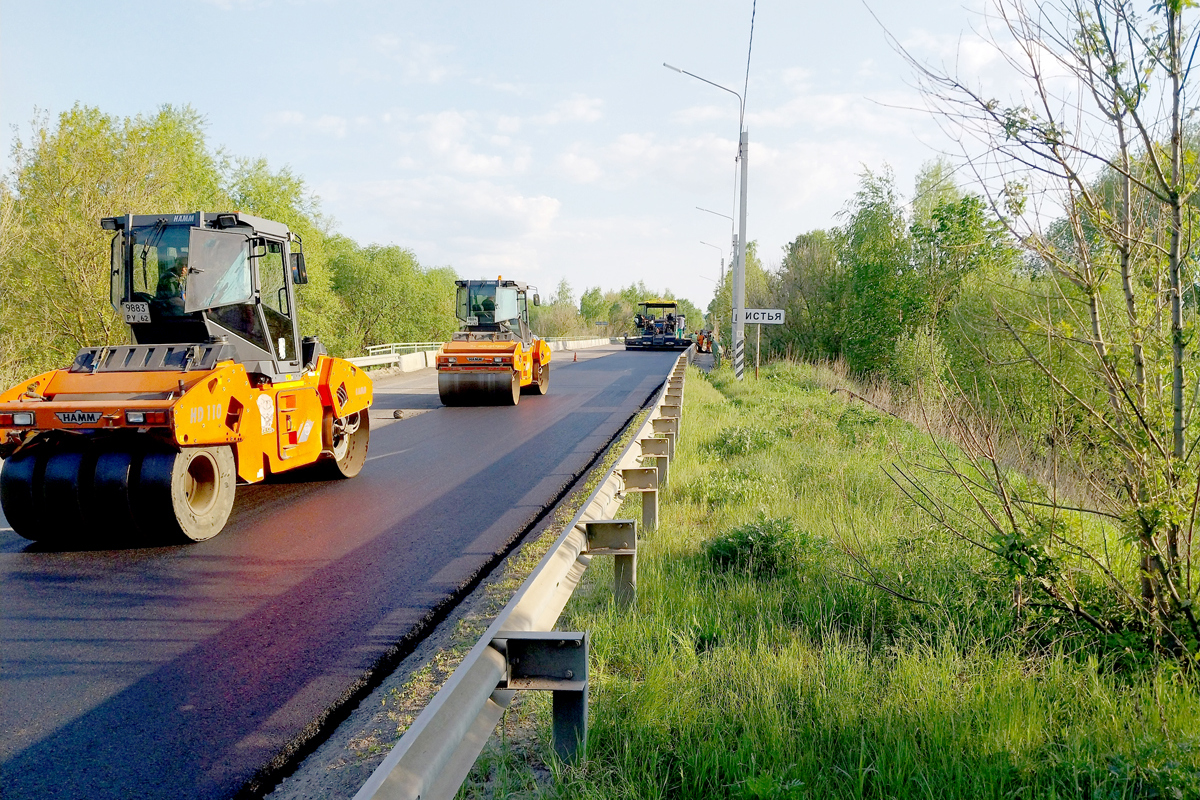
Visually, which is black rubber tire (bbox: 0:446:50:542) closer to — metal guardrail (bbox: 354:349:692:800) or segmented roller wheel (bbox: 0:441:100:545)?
segmented roller wheel (bbox: 0:441:100:545)

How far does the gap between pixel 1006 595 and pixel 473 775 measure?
9.84 ft

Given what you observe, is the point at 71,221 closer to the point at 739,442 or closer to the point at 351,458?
the point at 351,458

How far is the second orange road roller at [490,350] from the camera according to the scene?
17.2 meters

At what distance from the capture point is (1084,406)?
374 centimetres

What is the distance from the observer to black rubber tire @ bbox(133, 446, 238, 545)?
6262mm

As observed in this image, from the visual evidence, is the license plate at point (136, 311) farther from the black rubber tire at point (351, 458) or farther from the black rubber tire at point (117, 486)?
the black rubber tire at point (351, 458)

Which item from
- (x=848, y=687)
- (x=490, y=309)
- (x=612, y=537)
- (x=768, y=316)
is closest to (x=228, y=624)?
(x=612, y=537)

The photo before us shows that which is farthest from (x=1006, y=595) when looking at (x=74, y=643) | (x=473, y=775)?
(x=74, y=643)

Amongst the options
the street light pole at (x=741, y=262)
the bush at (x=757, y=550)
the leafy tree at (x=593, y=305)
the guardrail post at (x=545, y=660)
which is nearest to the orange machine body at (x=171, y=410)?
the bush at (x=757, y=550)

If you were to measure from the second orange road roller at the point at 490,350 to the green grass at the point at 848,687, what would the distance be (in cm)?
1152

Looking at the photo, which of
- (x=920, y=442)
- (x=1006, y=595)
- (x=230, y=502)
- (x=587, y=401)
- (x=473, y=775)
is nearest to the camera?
(x=473, y=775)

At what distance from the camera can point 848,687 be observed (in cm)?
335

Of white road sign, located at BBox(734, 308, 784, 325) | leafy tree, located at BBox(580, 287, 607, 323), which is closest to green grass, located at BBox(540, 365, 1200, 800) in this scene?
white road sign, located at BBox(734, 308, 784, 325)

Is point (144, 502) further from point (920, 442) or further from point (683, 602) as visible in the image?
point (920, 442)
